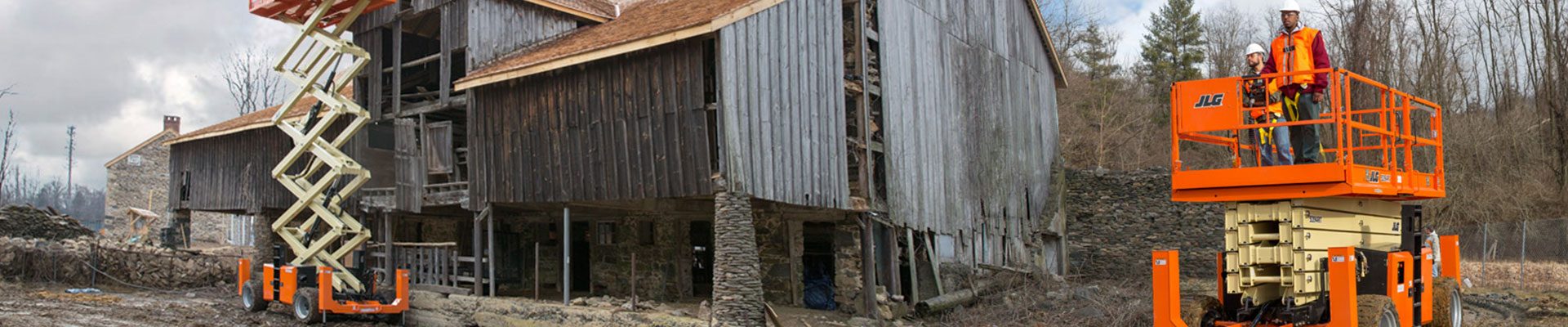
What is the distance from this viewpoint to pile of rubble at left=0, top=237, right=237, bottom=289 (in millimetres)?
25469

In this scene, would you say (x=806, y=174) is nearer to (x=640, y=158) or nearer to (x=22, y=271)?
(x=640, y=158)

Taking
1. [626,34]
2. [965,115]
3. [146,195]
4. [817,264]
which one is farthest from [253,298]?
[146,195]

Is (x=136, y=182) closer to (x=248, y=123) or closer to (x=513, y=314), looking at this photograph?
(x=248, y=123)

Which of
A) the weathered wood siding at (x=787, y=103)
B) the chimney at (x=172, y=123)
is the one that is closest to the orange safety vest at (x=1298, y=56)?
the weathered wood siding at (x=787, y=103)

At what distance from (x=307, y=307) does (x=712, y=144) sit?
318 inches

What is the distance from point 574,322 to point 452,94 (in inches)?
212

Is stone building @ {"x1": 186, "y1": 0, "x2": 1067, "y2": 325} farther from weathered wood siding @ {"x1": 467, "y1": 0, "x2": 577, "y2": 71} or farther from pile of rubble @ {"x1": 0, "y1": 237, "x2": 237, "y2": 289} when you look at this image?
pile of rubble @ {"x1": 0, "y1": 237, "x2": 237, "y2": 289}

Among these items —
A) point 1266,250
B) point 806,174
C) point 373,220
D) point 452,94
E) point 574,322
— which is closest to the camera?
point 1266,250

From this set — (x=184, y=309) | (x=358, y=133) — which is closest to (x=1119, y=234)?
(x=358, y=133)

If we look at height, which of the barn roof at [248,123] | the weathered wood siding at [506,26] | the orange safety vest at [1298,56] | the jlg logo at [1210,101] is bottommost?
the jlg logo at [1210,101]

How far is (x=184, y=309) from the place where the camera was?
798 inches

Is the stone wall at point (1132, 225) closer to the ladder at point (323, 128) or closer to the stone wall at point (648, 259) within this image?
the stone wall at point (648, 259)

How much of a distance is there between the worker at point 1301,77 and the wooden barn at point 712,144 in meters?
6.33

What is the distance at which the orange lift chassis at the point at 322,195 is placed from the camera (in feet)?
59.1
